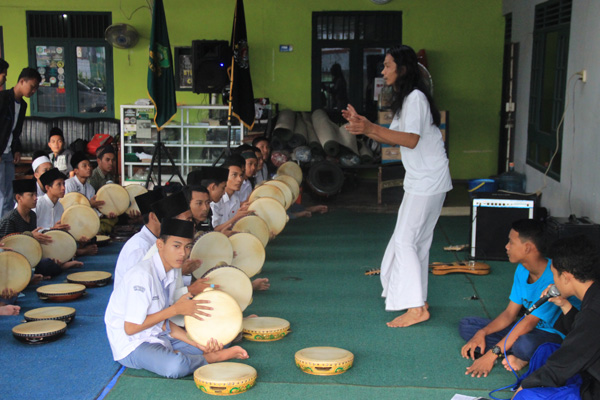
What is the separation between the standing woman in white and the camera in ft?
14.2

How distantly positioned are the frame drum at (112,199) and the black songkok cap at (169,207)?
2847mm

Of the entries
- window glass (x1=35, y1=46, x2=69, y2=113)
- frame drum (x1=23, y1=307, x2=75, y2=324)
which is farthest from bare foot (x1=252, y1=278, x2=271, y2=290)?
window glass (x1=35, y1=46, x2=69, y2=113)

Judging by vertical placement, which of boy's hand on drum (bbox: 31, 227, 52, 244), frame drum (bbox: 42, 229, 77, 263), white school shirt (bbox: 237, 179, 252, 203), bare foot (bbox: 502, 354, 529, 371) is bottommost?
bare foot (bbox: 502, 354, 529, 371)

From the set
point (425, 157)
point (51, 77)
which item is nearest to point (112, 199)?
point (425, 157)

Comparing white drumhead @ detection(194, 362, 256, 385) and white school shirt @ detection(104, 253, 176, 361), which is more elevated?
white school shirt @ detection(104, 253, 176, 361)

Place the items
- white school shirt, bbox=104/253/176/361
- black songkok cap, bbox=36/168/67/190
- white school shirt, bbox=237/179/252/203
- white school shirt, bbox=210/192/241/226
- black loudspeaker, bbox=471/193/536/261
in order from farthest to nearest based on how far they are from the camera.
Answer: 1. white school shirt, bbox=237/179/252/203
2. white school shirt, bbox=210/192/241/226
3. black loudspeaker, bbox=471/193/536/261
4. black songkok cap, bbox=36/168/67/190
5. white school shirt, bbox=104/253/176/361

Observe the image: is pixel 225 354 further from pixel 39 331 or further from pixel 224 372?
pixel 39 331

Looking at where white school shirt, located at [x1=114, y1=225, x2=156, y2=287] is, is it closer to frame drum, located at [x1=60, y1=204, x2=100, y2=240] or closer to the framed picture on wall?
frame drum, located at [x1=60, y1=204, x2=100, y2=240]

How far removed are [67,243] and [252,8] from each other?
613cm

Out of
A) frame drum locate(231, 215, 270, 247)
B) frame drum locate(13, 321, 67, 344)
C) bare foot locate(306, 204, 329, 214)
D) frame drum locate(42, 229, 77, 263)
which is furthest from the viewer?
bare foot locate(306, 204, 329, 214)

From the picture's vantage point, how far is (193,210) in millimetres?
4793

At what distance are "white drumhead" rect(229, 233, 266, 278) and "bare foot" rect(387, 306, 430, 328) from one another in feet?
3.69

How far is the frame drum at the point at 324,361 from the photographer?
142 inches

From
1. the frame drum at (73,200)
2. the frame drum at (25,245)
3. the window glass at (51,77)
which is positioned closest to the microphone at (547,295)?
the frame drum at (25,245)
